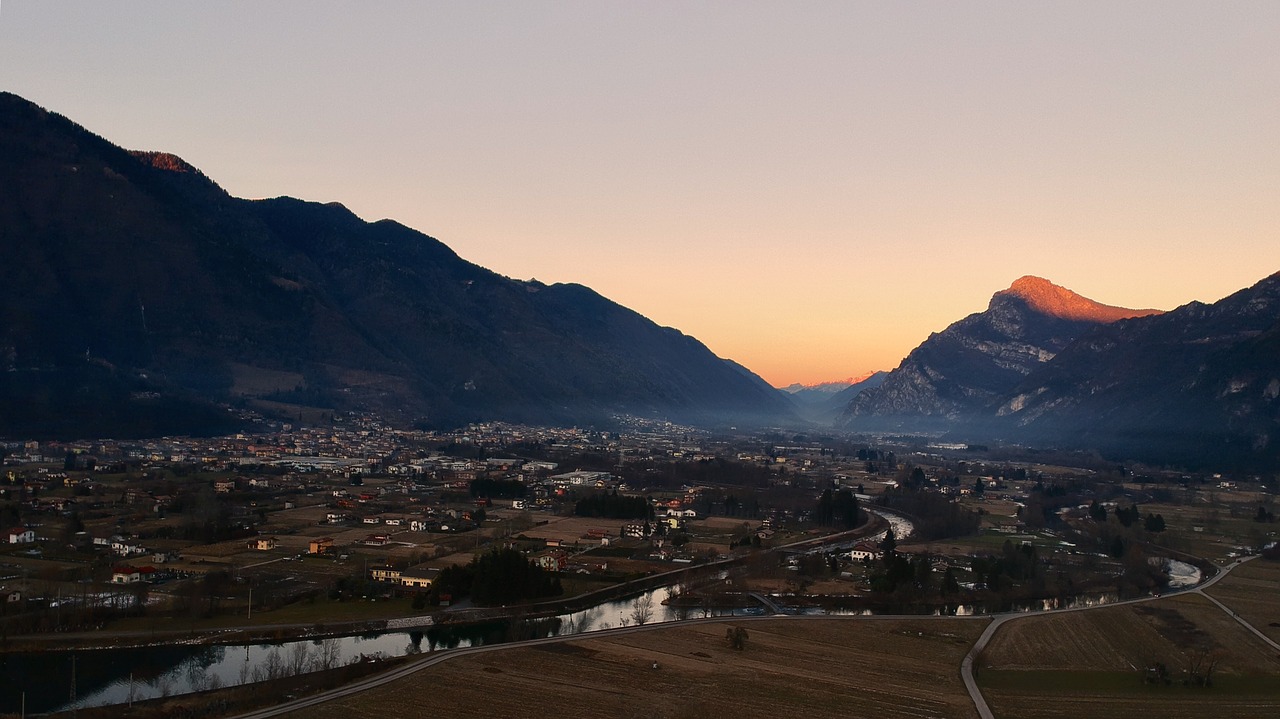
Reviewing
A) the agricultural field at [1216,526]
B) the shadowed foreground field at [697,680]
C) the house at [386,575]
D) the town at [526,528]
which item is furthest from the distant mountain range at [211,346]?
the shadowed foreground field at [697,680]

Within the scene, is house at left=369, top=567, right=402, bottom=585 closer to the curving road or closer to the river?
the river

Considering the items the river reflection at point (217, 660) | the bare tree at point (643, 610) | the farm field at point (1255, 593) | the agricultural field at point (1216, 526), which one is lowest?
the river reflection at point (217, 660)

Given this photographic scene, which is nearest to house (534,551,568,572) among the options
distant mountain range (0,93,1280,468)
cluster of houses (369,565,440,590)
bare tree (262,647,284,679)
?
cluster of houses (369,565,440,590)

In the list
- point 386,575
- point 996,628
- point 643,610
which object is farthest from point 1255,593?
point 386,575

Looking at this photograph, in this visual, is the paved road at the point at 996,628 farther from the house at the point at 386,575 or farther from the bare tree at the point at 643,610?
the house at the point at 386,575

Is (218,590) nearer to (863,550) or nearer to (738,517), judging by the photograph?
(863,550)

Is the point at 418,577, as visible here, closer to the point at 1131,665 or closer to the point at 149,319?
the point at 1131,665
